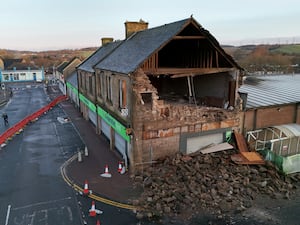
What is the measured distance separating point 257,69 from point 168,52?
4422cm

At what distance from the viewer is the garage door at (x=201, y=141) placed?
16.8m

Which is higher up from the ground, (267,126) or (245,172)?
(267,126)

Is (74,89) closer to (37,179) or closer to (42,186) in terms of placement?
(37,179)

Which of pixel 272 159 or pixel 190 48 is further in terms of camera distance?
pixel 190 48

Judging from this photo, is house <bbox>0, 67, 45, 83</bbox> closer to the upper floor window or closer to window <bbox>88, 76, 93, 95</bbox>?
window <bbox>88, 76, 93, 95</bbox>

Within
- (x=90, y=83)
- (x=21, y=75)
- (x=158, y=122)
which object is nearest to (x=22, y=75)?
(x=21, y=75)

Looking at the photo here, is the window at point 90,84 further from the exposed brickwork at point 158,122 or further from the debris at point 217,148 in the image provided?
the debris at point 217,148

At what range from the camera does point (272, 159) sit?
51.7ft

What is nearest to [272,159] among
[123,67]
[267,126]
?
[267,126]

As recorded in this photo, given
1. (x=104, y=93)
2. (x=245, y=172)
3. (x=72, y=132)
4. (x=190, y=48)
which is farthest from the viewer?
(x=72, y=132)

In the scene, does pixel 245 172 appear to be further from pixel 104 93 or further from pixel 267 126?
pixel 104 93

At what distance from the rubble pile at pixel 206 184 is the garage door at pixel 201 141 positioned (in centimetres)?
82

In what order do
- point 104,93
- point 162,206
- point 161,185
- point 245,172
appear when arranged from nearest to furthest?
point 162,206, point 161,185, point 245,172, point 104,93

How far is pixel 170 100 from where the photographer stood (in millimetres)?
20875
